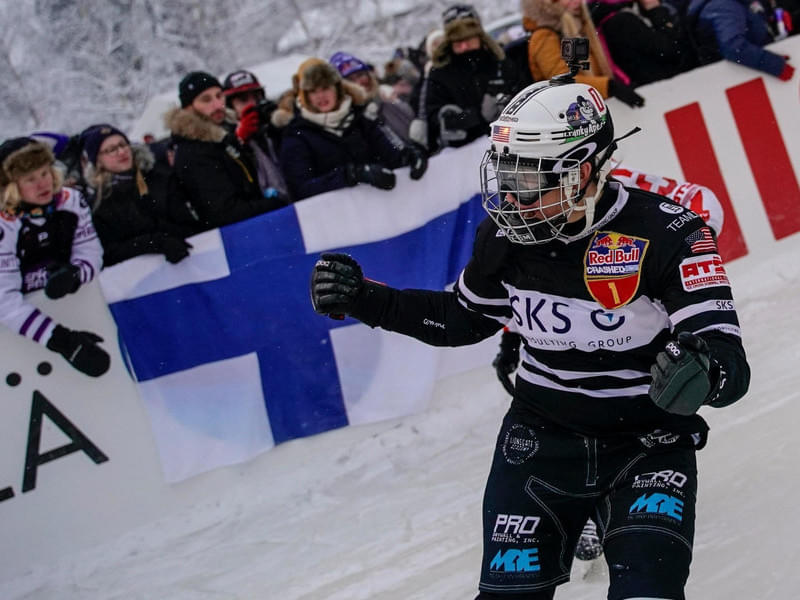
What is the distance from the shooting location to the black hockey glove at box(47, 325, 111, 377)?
5098mm

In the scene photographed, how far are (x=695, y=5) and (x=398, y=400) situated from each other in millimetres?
3989

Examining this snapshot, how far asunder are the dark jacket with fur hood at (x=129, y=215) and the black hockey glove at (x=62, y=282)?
37 centimetres

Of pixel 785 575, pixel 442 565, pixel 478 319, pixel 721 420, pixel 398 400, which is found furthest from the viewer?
pixel 398 400

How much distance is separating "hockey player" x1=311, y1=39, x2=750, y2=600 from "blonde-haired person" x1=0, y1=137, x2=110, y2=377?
247 centimetres

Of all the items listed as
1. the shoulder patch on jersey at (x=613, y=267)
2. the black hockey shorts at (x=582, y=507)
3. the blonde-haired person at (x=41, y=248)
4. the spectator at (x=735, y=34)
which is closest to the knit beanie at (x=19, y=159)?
the blonde-haired person at (x=41, y=248)

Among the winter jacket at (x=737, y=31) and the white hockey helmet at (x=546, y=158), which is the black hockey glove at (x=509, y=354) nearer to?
the white hockey helmet at (x=546, y=158)

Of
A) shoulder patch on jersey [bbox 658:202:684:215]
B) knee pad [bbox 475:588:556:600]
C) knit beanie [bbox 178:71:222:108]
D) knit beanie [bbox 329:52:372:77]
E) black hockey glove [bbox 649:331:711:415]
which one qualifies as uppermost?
knit beanie [bbox 178:71:222:108]

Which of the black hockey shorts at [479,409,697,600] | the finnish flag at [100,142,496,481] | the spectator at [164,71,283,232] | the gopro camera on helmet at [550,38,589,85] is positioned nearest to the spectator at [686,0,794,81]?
the finnish flag at [100,142,496,481]

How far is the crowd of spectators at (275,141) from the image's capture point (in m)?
5.15

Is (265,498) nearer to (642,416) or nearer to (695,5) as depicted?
(642,416)

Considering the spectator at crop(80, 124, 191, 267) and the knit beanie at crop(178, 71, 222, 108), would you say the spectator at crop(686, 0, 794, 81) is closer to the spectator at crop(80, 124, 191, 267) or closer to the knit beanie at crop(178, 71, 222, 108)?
the knit beanie at crop(178, 71, 222, 108)

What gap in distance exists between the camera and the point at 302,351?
573 centimetres

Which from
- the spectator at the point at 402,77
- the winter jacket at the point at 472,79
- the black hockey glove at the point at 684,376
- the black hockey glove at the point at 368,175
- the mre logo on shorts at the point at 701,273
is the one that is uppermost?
the spectator at the point at 402,77

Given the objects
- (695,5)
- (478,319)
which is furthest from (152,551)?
(695,5)
